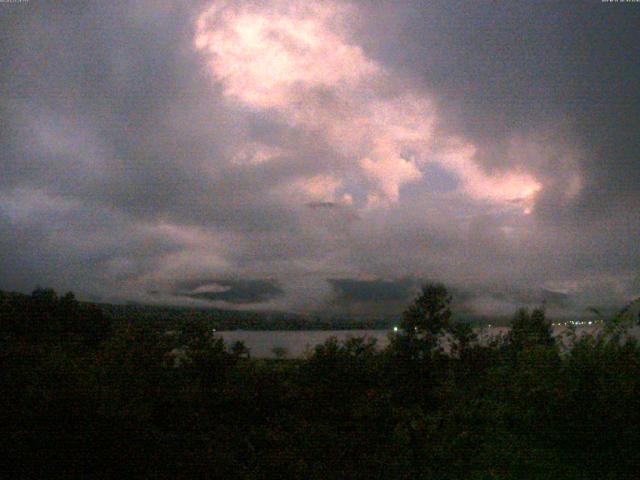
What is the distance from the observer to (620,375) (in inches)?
232

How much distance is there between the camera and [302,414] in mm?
8656

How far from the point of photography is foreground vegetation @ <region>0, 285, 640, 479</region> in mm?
5754

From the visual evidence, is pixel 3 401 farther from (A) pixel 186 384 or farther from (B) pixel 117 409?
(A) pixel 186 384

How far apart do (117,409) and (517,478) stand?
430 centimetres

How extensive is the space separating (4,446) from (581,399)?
19.6 feet

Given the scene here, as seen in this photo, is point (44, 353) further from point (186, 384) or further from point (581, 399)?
point (581, 399)

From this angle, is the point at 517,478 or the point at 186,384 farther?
the point at 186,384

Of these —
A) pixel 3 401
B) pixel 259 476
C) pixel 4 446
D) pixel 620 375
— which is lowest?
pixel 259 476

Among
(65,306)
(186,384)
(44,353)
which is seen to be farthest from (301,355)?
(65,306)

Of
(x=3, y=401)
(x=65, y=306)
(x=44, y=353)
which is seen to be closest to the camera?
(x=3, y=401)

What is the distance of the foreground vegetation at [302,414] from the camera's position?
227 inches

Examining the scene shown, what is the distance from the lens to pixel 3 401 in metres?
5.71

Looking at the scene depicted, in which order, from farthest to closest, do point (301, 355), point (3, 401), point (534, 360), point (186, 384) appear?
point (301, 355)
point (186, 384)
point (534, 360)
point (3, 401)

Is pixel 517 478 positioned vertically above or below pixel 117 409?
below
